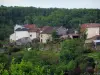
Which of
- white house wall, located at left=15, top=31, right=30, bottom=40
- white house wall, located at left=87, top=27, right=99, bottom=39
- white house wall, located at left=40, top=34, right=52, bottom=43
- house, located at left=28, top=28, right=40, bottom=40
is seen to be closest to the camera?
white house wall, located at left=87, top=27, right=99, bottom=39

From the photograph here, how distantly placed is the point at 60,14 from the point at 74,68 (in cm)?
3170

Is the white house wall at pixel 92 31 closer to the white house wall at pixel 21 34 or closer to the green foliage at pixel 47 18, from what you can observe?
the white house wall at pixel 21 34

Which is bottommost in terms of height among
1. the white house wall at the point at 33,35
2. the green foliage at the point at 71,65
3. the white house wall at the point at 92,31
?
the white house wall at the point at 33,35

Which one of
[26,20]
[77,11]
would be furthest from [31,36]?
[77,11]

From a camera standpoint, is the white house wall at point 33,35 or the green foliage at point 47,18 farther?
the green foliage at point 47,18

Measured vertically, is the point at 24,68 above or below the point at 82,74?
above

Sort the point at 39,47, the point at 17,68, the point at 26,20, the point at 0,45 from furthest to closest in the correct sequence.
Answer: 1. the point at 26,20
2. the point at 0,45
3. the point at 39,47
4. the point at 17,68

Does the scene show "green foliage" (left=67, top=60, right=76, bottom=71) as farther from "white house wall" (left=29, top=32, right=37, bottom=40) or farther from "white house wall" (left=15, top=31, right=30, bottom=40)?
"white house wall" (left=15, top=31, right=30, bottom=40)

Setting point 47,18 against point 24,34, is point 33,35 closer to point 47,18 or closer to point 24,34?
point 24,34

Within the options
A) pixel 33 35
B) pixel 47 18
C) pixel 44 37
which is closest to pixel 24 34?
pixel 33 35

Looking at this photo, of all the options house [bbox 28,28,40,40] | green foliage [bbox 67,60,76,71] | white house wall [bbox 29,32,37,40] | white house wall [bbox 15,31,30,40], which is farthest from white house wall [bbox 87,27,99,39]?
green foliage [bbox 67,60,76,71]

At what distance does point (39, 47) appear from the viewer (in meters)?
26.5

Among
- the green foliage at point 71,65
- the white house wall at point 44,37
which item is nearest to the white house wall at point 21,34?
the white house wall at point 44,37

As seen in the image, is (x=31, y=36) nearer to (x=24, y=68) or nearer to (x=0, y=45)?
(x=0, y=45)
